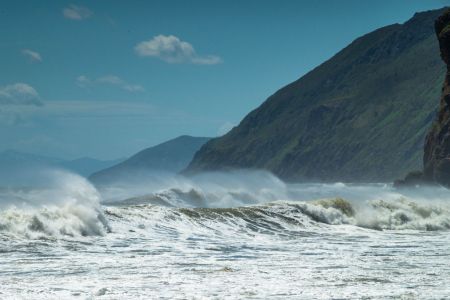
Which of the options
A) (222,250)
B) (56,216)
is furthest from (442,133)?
(56,216)

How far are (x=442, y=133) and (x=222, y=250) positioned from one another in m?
67.5

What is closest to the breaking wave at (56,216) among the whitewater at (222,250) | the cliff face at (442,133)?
the whitewater at (222,250)

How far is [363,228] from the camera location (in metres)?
47.6

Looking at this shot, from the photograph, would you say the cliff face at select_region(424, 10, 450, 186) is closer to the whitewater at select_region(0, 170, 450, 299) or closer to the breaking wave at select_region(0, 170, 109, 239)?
the whitewater at select_region(0, 170, 450, 299)

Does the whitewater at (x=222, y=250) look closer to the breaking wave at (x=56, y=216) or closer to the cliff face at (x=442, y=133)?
the breaking wave at (x=56, y=216)

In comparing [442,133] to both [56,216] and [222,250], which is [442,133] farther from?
[56,216]

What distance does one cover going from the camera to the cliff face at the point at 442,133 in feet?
287

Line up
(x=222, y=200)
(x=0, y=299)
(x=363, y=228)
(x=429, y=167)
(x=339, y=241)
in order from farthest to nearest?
(x=429, y=167) < (x=222, y=200) < (x=363, y=228) < (x=339, y=241) < (x=0, y=299)

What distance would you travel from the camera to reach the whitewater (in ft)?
71.4

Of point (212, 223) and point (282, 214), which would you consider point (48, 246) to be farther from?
point (282, 214)

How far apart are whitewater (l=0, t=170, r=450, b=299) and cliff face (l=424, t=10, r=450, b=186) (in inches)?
1455

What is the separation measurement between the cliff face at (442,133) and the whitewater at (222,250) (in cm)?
3696

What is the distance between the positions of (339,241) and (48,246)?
50.2ft

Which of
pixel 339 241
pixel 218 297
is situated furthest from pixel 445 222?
pixel 218 297
